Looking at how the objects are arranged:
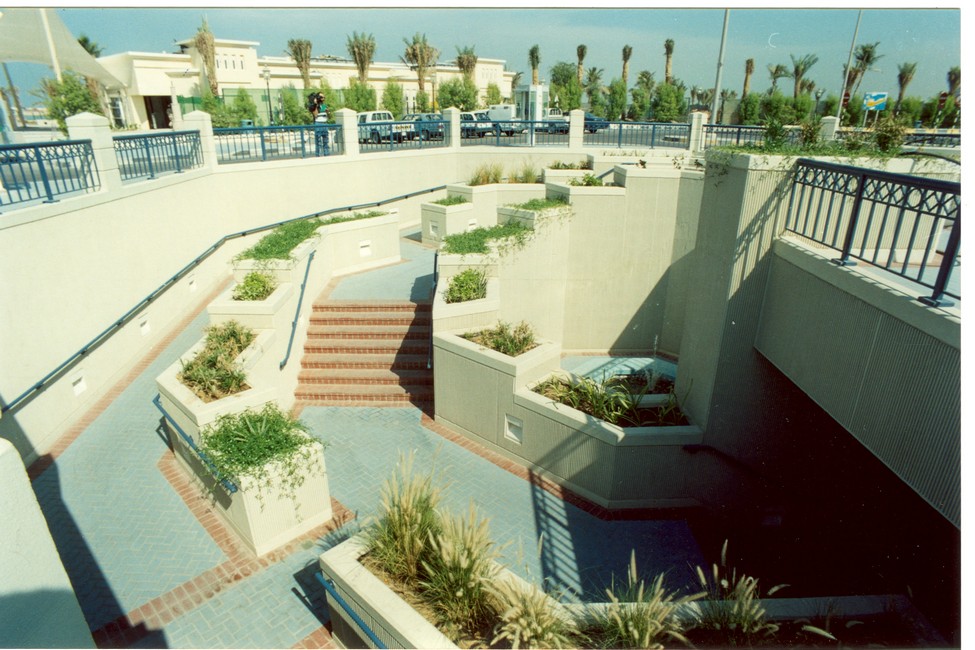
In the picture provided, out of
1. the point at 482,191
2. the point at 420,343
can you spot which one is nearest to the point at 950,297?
the point at 420,343

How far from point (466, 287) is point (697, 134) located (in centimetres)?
1163

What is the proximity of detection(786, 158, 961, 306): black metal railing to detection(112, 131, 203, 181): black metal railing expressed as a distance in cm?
1041

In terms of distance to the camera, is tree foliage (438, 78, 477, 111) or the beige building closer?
the beige building

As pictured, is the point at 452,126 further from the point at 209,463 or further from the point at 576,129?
the point at 209,463

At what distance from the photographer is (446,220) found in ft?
44.2

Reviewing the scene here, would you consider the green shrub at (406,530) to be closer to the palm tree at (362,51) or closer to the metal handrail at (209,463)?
the metal handrail at (209,463)

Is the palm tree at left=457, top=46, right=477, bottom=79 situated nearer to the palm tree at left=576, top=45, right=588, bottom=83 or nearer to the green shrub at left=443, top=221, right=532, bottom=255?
the palm tree at left=576, top=45, right=588, bottom=83

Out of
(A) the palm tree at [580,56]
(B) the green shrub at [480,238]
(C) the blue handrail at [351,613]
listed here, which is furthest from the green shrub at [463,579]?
(A) the palm tree at [580,56]

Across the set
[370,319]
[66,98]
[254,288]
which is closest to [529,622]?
[254,288]

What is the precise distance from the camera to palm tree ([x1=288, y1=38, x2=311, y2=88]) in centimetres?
3822

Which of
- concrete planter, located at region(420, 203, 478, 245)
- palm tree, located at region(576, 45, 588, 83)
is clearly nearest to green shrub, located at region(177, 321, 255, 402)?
concrete planter, located at region(420, 203, 478, 245)

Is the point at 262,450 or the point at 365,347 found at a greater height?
the point at 262,450

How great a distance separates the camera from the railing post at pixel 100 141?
28.1ft

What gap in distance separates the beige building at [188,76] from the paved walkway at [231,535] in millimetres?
21457
